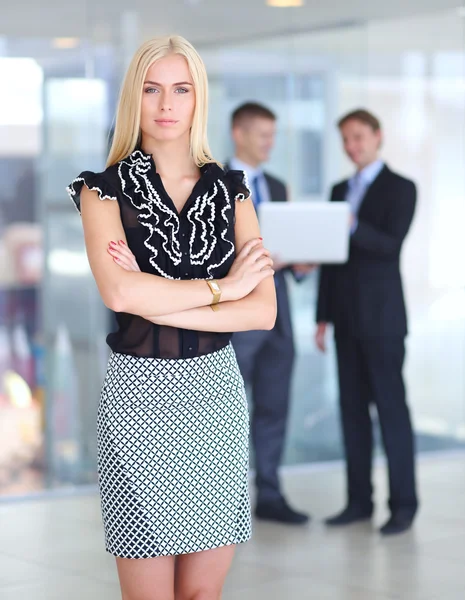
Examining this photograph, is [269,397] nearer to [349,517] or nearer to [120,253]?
[349,517]

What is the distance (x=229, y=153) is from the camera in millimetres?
6371

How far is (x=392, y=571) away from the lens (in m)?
4.32

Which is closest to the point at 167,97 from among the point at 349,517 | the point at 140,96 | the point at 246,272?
the point at 140,96

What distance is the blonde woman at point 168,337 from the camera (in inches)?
102

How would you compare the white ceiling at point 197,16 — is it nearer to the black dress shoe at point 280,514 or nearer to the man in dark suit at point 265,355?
the man in dark suit at point 265,355

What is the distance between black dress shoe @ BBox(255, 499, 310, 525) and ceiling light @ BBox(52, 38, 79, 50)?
8.61 feet

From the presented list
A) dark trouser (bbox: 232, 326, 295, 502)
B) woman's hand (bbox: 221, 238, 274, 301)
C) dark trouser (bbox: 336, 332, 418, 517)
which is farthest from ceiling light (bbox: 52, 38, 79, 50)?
woman's hand (bbox: 221, 238, 274, 301)

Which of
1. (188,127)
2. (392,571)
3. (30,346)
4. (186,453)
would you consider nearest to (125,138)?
(188,127)

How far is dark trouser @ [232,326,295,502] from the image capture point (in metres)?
5.32

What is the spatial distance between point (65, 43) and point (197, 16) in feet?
2.42

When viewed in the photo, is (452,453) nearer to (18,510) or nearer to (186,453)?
(18,510)

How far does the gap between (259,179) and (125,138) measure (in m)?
2.73

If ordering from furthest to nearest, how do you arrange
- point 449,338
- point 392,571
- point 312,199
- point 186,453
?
point 449,338 < point 312,199 < point 392,571 < point 186,453

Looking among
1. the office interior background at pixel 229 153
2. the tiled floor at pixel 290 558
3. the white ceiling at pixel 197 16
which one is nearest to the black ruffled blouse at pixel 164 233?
the tiled floor at pixel 290 558
